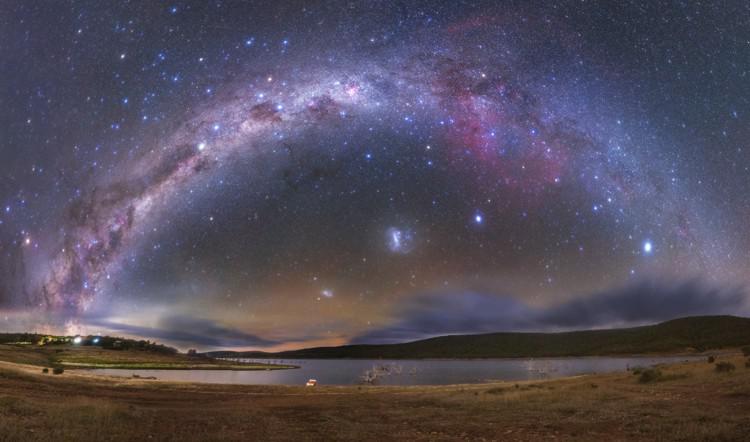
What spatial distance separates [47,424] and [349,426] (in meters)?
12.0

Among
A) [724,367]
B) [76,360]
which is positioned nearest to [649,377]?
[724,367]

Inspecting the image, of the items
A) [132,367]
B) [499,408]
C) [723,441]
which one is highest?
[723,441]

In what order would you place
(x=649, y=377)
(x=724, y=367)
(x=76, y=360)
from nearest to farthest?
(x=724, y=367), (x=649, y=377), (x=76, y=360)

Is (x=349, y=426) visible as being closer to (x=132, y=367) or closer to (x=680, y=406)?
(x=680, y=406)

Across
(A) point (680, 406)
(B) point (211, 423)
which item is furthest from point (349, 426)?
(A) point (680, 406)

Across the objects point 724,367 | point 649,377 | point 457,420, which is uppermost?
point 724,367

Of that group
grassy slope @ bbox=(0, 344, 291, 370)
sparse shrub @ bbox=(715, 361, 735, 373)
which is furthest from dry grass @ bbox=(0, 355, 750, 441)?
grassy slope @ bbox=(0, 344, 291, 370)

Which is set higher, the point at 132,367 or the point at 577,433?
the point at 577,433

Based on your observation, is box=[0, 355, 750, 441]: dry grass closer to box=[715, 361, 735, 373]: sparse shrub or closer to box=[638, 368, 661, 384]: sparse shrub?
box=[715, 361, 735, 373]: sparse shrub

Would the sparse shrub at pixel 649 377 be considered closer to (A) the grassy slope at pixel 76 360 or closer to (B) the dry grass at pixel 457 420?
(B) the dry grass at pixel 457 420

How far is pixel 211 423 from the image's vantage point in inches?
859

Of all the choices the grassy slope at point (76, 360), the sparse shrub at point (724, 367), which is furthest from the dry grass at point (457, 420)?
the grassy slope at point (76, 360)

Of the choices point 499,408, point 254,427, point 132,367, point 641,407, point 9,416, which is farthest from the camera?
point 132,367

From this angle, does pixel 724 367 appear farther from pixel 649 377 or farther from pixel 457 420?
pixel 457 420
